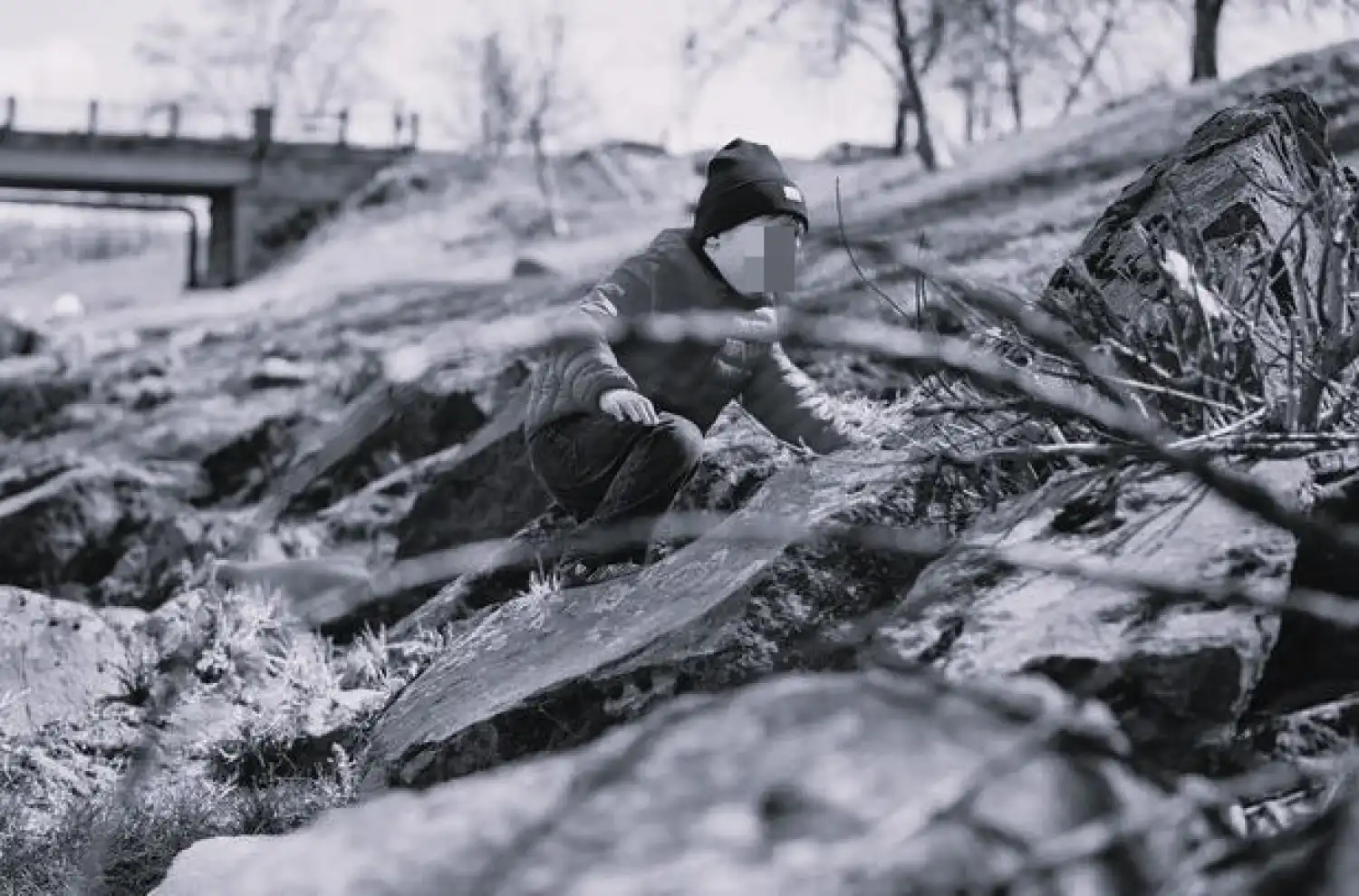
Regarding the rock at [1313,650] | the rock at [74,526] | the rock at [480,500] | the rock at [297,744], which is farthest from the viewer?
the rock at [74,526]

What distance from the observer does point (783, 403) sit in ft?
19.1

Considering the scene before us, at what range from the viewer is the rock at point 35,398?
18.2 metres

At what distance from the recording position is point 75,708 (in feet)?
21.4

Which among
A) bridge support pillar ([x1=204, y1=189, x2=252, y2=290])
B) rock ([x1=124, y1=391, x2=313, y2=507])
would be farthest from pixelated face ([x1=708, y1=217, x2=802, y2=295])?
bridge support pillar ([x1=204, y1=189, x2=252, y2=290])

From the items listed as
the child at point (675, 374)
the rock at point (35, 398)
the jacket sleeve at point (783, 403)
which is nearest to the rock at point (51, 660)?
the child at point (675, 374)

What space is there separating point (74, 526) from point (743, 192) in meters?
7.10

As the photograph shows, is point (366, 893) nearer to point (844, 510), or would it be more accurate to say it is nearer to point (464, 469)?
point (844, 510)

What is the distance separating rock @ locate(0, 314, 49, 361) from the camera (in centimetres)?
2417

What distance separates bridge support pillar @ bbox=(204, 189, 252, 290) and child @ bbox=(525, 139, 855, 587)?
4037 cm

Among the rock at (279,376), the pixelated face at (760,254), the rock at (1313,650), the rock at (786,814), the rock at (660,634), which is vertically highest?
the pixelated face at (760,254)

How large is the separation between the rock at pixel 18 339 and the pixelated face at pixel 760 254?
2026cm

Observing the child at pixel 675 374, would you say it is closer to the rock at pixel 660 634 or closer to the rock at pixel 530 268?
the rock at pixel 660 634

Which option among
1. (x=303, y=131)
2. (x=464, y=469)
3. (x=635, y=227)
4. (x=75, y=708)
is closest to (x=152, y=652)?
(x=75, y=708)

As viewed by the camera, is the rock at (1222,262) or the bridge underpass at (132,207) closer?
the rock at (1222,262)
